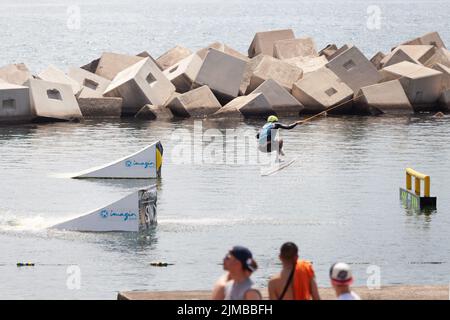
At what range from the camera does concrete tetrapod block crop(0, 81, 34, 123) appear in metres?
53.7

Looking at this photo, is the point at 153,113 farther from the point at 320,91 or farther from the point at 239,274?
the point at 239,274

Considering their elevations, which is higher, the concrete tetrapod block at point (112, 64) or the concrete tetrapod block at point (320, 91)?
→ the concrete tetrapod block at point (112, 64)

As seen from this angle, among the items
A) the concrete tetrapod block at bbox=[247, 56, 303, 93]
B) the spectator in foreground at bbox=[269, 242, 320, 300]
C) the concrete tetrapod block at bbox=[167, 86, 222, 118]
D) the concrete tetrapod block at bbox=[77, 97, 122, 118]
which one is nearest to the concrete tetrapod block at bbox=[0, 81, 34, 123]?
the concrete tetrapod block at bbox=[77, 97, 122, 118]

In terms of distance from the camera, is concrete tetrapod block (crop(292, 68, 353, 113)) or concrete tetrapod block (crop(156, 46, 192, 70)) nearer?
concrete tetrapod block (crop(292, 68, 353, 113))

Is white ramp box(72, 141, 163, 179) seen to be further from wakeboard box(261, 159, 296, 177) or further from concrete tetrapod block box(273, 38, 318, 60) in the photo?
concrete tetrapod block box(273, 38, 318, 60)

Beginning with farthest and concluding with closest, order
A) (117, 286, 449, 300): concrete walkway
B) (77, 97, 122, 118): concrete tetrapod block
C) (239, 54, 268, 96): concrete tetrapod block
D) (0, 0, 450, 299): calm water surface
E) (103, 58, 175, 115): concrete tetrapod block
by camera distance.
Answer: (239, 54, 268, 96): concrete tetrapod block < (77, 97, 122, 118): concrete tetrapod block < (103, 58, 175, 115): concrete tetrapod block < (0, 0, 450, 299): calm water surface < (117, 286, 449, 300): concrete walkway

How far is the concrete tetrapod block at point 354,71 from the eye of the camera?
192 feet

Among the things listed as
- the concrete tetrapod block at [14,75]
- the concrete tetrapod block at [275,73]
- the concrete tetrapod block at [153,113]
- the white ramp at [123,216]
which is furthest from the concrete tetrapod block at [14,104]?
the white ramp at [123,216]

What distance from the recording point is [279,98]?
56.7 metres

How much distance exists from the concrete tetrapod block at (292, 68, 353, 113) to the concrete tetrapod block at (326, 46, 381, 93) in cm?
101

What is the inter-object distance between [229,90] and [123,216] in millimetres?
26947

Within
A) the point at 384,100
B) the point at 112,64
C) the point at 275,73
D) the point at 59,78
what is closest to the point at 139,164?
the point at 275,73

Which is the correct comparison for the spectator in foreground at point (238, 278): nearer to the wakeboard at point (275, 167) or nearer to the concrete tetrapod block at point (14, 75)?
the wakeboard at point (275, 167)

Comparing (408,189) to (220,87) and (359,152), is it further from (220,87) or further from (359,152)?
(220,87)
